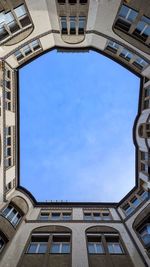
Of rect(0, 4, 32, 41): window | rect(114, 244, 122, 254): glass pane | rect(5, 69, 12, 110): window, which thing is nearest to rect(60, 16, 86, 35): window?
rect(0, 4, 32, 41): window

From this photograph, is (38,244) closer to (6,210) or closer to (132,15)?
(6,210)

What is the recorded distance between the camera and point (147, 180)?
2680cm

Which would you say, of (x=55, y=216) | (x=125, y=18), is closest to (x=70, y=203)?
(x=55, y=216)

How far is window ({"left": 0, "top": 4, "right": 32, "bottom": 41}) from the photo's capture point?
59.6ft

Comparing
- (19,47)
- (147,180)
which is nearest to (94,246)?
(147,180)

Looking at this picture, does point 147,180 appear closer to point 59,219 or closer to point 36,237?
point 59,219

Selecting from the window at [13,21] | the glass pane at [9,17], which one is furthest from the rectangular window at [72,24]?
the glass pane at [9,17]

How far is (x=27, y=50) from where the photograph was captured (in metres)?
26.6

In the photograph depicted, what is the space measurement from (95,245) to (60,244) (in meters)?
3.10

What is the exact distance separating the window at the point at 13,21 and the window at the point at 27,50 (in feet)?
13.8

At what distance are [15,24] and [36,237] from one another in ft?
63.1

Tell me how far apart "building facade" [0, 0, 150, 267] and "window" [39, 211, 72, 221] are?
0.08m

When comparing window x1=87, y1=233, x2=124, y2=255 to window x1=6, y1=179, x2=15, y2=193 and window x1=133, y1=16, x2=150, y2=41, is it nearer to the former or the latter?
window x1=6, y1=179, x2=15, y2=193

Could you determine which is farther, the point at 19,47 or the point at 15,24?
the point at 19,47
